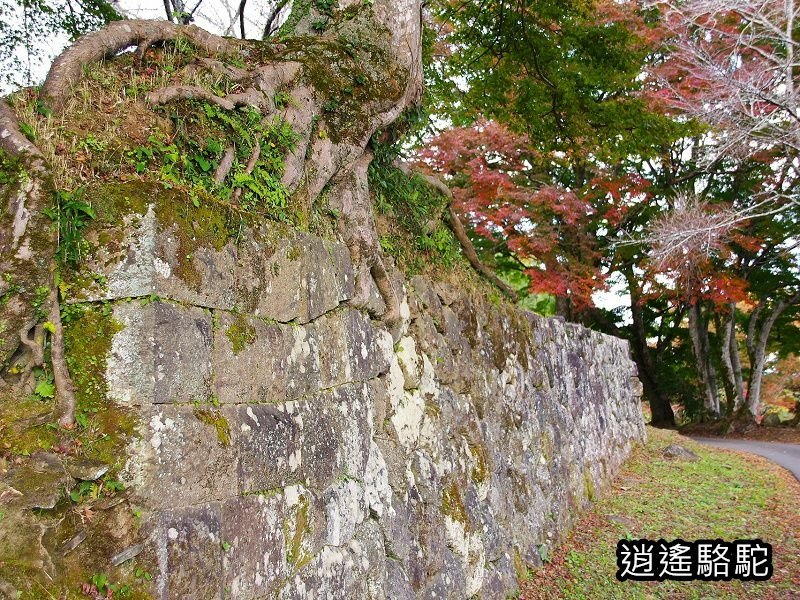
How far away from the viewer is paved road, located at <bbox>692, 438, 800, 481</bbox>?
11070 millimetres

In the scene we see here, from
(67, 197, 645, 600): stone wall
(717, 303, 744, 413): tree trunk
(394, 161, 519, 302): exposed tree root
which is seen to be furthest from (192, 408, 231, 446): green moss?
(717, 303, 744, 413): tree trunk

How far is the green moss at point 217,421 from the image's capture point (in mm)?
2131

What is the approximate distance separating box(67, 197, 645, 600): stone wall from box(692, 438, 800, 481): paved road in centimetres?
830

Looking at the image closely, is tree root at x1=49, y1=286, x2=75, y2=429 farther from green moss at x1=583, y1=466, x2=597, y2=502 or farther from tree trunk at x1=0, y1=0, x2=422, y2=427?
green moss at x1=583, y1=466, x2=597, y2=502

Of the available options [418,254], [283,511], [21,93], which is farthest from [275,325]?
[418,254]

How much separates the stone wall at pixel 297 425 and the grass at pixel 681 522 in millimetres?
627

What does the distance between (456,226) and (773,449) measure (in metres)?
11.4

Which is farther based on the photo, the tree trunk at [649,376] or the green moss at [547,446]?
the tree trunk at [649,376]

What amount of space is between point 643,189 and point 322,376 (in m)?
12.5

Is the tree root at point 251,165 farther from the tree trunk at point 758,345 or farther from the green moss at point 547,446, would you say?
the tree trunk at point 758,345

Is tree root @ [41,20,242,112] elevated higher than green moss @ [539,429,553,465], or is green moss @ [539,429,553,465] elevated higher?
tree root @ [41,20,242,112]

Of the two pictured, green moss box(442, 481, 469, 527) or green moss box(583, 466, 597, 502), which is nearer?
green moss box(442, 481, 469, 527)

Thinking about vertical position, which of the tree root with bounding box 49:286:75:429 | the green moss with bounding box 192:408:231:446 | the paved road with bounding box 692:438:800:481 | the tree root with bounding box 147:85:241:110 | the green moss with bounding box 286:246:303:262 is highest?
the tree root with bounding box 147:85:241:110

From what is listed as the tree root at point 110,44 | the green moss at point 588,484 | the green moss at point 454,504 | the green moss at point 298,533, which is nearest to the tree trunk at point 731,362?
the green moss at point 588,484
